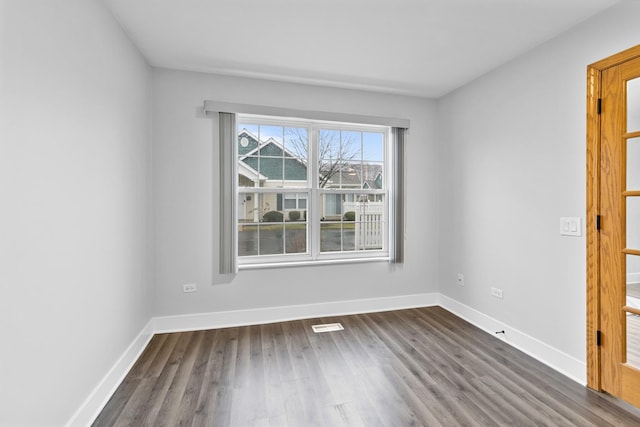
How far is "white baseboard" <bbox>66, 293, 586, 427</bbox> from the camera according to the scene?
1952mm

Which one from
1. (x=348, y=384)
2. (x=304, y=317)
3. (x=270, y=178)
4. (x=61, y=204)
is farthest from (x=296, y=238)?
(x=61, y=204)

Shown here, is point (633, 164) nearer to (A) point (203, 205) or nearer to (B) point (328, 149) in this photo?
(B) point (328, 149)

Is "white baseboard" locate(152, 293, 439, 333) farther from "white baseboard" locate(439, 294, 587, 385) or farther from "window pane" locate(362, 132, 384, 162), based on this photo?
"window pane" locate(362, 132, 384, 162)

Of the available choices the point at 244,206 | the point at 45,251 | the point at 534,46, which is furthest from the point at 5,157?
the point at 534,46

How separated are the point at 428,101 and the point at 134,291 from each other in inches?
148

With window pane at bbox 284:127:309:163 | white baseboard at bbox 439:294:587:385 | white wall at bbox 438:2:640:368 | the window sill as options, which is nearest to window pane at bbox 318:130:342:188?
window pane at bbox 284:127:309:163

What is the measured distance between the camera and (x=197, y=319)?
10.1 feet

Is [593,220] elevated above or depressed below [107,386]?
above

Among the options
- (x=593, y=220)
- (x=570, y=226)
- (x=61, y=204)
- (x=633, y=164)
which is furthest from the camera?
(x=570, y=226)

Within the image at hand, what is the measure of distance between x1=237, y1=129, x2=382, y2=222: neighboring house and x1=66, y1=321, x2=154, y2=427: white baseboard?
4.86 feet

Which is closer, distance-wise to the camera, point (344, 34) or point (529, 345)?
point (344, 34)

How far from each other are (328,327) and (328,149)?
1.99m

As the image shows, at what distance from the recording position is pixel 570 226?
2256mm

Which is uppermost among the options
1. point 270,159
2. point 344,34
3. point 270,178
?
point 344,34
